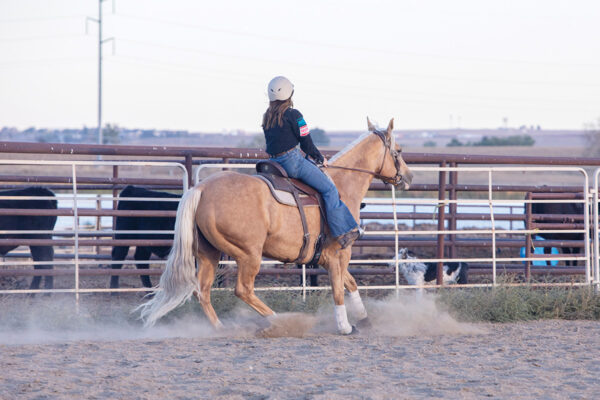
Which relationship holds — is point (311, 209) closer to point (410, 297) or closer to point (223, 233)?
point (223, 233)

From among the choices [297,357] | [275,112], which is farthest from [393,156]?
[297,357]

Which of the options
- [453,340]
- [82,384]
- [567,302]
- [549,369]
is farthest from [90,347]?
[567,302]

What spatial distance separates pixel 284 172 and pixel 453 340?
197cm

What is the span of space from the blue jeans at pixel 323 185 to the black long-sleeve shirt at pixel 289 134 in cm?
8

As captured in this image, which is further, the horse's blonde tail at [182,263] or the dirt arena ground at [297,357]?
the horse's blonde tail at [182,263]

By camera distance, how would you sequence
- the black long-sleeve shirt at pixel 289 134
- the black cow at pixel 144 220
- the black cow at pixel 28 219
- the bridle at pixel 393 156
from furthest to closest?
the black cow at pixel 144 220, the black cow at pixel 28 219, the bridle at pixel 393 156, the black long-sleeve shirt at pixel 289 134

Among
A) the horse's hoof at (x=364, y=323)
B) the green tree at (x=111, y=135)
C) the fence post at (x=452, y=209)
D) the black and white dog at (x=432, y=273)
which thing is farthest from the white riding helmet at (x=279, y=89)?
the green tree at (x=111, y=135)

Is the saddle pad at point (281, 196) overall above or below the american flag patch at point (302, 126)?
below

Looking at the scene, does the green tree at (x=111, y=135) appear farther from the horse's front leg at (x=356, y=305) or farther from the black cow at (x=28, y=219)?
the horse's front leg at (x=356, y=305)

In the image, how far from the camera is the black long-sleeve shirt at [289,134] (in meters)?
5.98

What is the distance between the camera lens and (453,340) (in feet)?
19.0

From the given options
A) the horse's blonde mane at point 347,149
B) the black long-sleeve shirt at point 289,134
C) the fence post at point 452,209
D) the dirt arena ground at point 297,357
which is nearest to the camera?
the dirt arena ground at point 297,357

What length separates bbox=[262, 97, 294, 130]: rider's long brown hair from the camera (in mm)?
5992

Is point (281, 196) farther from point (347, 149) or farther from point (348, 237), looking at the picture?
point (347, 149)
